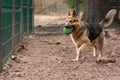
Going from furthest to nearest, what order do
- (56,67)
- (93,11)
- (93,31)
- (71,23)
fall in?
1. (93,11)
2. (93,31)
3. (71,23)
4. (56,67)

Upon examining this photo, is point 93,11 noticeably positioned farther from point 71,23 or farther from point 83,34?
point 71,23

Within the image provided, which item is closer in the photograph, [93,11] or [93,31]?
[93,31]

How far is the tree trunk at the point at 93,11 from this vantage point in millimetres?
19141

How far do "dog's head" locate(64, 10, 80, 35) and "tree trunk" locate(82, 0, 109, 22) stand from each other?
895cm

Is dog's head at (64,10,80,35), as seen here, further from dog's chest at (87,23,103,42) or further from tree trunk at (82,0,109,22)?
tree trunk at (82,0,109,22)

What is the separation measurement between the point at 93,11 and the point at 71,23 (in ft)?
32.3

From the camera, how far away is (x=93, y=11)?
19.5 meters

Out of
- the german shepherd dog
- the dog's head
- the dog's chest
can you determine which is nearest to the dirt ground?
the german shepherd dog

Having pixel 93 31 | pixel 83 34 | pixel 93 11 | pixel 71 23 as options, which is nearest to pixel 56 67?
pixel 71 23

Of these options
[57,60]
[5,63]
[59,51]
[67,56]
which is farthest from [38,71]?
[59,51]

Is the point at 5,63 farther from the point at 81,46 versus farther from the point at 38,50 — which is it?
the point at 38,50

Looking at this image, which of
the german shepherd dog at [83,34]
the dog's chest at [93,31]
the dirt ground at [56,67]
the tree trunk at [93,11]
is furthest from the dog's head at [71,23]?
the tree trunk at [93,11]

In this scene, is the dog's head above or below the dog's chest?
above

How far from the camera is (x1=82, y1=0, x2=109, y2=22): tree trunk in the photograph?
19141mm
